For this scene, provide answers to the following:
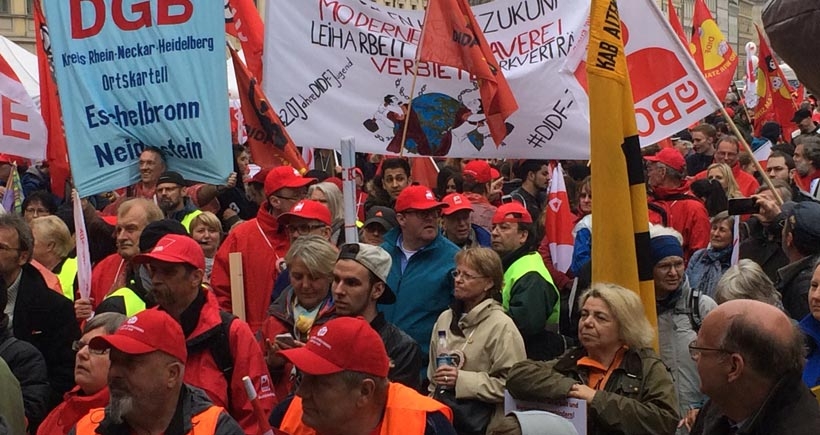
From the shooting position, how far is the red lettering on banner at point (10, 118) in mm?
9750

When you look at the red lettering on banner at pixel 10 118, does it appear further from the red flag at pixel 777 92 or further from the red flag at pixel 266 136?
the red flag at pixel 777 92

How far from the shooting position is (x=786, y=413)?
3.31m

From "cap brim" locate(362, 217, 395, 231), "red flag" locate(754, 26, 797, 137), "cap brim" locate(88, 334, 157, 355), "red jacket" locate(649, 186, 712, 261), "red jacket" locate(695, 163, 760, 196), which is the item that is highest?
"cap brim" locate(88, 334, 157, 355)

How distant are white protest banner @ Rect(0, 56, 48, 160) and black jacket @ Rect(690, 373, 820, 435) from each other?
290 inches

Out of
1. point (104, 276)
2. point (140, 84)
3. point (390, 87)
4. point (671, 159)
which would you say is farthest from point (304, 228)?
point (671, 159)

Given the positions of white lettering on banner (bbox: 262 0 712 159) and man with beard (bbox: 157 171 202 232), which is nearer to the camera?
man with beard (bbox: 157 171 202 232)

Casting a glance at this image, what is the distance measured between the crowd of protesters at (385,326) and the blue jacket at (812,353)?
0.01 metres

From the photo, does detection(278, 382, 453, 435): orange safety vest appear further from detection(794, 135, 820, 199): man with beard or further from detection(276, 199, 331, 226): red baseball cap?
detection(794, 135, 820, 199): man with beard

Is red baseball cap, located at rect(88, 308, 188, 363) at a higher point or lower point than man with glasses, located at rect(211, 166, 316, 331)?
higher

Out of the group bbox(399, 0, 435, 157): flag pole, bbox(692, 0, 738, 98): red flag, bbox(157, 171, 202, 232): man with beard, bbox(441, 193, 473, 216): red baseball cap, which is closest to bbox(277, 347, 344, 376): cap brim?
bbox(441, 193, 473, 216): red baseball cap

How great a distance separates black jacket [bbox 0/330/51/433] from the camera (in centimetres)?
535

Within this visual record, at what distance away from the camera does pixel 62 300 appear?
244 inches

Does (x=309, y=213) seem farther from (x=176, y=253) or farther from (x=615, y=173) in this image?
(x=615, y=173)

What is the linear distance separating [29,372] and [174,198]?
3.59 meters
